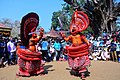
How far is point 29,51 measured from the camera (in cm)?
996

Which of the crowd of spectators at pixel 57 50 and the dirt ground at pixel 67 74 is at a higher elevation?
the crowd of spectators at pixel 57 50

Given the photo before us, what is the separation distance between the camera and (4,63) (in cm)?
1425

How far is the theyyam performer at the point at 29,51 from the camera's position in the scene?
9.93m

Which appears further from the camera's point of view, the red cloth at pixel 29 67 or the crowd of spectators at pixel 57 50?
the crowd of spectators at pixel 57 50

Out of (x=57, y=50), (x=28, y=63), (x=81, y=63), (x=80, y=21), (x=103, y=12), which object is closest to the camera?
(x=81, y=63)

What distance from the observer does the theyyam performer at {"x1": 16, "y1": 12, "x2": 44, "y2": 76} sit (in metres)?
9.93

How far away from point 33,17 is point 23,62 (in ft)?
5.56

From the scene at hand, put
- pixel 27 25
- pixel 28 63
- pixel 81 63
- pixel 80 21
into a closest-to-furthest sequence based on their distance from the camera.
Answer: pixel 81 63
pixel 28 63
pixel 27 25
pixel 80 21

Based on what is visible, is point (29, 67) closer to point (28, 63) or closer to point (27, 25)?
point (28, 63)

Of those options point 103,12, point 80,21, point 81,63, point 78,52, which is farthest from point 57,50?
point 103,12

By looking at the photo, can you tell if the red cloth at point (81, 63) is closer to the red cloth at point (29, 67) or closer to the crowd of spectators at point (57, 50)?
the red cloth at point (29, 67)

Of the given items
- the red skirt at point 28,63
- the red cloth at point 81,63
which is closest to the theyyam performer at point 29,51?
the red skirt at point 28,63

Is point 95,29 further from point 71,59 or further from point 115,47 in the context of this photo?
point 71,59

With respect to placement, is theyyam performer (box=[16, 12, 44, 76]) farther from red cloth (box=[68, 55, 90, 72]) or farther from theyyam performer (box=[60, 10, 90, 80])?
red cloth (box=[68, 55, 90, 72])
